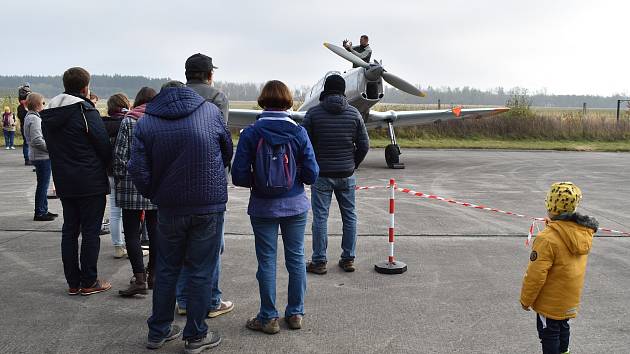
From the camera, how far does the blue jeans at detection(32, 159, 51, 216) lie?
23.4ft

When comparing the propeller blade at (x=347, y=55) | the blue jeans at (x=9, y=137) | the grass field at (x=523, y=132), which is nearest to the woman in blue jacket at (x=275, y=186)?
the propeller blade at (x=347, y=55)

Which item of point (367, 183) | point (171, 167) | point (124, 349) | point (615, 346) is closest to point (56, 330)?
point (124, 349)

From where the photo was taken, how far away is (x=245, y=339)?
3.68 m

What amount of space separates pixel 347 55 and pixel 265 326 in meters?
11.6

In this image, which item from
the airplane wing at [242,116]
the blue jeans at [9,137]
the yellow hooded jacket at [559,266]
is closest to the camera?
the yellow hooded jacket at [559,266]

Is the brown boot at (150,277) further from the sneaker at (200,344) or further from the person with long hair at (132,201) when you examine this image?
the sneaker at (200,344)

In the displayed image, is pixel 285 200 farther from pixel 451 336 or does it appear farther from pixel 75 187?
pixel 75 187

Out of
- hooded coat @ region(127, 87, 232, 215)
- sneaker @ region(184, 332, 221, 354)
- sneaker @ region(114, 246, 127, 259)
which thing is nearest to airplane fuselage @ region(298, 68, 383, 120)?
sneaker @ region(114, 246, 127, 259)

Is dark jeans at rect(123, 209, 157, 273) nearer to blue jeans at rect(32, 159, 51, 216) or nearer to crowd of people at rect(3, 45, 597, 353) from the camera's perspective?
crowd of people at rect(3, 45, 597, 353)

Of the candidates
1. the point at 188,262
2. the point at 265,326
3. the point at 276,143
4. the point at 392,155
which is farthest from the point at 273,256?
the point at 392,155

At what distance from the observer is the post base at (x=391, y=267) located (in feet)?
16.9

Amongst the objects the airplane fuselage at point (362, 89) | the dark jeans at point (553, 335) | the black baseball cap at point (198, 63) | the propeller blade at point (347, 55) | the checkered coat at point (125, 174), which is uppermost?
the propeller blade at point (347, 55)

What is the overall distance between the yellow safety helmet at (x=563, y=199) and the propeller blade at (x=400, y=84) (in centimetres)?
1183

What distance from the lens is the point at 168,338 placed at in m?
3.65
